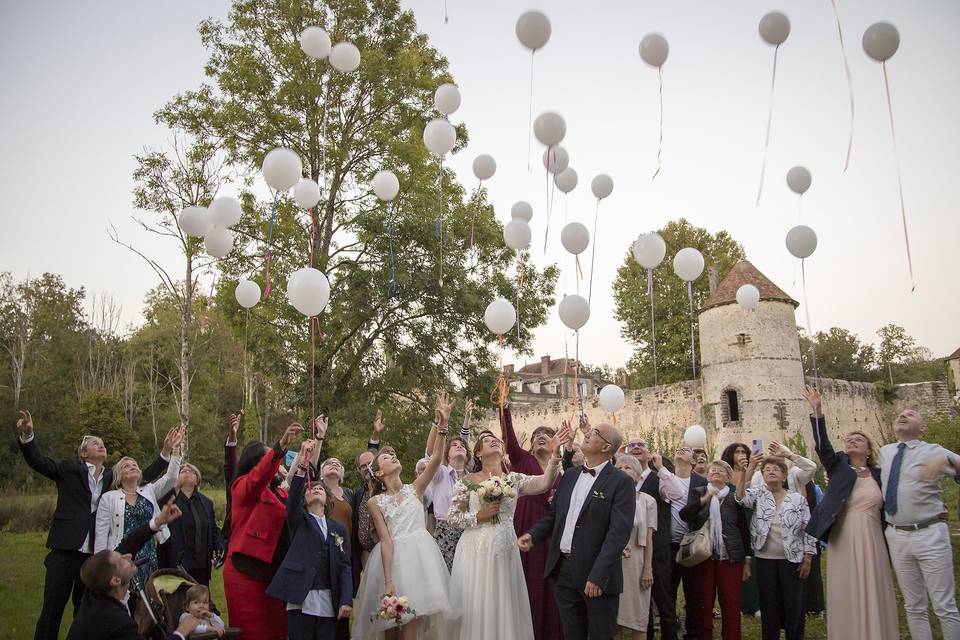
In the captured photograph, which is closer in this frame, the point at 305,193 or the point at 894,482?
the point at 894,482

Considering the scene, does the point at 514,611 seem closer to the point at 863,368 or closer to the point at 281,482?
the point at 281,482

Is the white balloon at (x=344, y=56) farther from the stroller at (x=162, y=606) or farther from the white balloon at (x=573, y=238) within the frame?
the stroller at (x=162, y=606)

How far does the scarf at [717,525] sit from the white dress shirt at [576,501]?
187cm

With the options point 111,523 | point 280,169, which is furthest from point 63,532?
point 280,169

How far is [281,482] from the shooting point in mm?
5430

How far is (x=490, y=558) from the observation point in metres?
4.45

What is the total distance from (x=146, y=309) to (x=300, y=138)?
2797 cm

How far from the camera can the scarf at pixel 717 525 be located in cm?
550

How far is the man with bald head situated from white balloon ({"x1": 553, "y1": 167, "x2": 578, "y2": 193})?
15.6 ft

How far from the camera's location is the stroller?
3846mm

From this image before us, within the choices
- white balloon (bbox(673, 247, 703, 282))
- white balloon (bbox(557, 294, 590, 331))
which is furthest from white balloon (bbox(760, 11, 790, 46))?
white balloon (bbox(557, 294, 590, 331))

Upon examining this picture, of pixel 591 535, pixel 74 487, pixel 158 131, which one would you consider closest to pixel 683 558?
pixel 591 535

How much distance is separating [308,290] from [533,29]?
3397mm

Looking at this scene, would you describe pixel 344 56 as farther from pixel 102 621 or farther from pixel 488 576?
pixel 102 621
